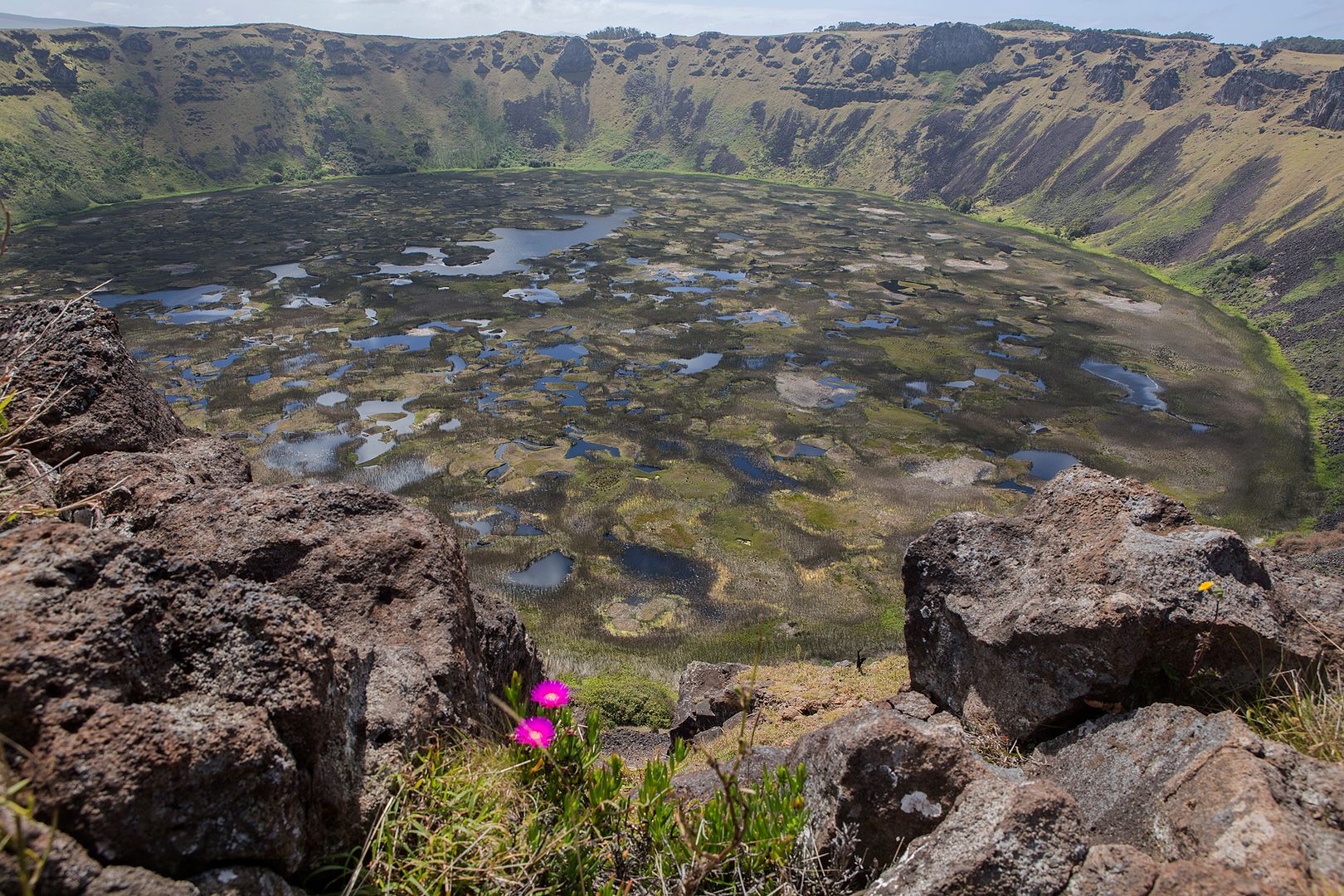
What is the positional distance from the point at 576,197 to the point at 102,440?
178 metres

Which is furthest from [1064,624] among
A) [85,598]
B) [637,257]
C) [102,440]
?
[637,257]

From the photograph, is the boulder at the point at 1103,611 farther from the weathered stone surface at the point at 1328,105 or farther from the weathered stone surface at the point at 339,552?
the weathered stone surface at the point at 1328,105

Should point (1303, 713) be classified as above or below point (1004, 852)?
above

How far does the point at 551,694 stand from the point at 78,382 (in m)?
12.2

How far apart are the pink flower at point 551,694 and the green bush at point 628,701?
2266 cm

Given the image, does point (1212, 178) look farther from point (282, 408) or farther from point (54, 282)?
point (54, 282)

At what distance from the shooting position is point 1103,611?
1091cm

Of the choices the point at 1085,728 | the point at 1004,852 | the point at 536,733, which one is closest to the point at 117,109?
the point at 536,733

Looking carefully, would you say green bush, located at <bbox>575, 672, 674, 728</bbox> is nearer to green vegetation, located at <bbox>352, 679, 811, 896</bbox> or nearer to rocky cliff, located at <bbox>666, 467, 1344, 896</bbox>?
rocky cliff, located at <bbox>666, 467, 1344, 896</bbox>

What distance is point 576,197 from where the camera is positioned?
181000 millimetres

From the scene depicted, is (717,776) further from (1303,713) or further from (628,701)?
(628,701)

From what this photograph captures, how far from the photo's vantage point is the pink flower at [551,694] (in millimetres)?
6871

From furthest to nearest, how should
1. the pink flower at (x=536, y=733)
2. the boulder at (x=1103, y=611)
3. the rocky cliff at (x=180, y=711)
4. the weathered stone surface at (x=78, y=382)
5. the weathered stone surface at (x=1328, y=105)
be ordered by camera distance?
the weathered stone surface at (x=1328, y=105), the weathered stone surface at (x=78, y=382), the boulder at (x=1103, y=611), the pink flower at (x=536, y=733), the rocky cliff at (x=180, y=711)

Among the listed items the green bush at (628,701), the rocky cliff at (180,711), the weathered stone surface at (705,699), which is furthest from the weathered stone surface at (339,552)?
the green bush at (628,701)
